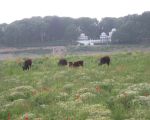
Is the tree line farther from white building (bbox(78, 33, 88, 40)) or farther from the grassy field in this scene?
the grassy field

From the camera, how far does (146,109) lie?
1143 cm

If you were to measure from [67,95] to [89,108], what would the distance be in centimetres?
292

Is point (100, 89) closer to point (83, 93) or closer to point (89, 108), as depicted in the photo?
point (83, 93)

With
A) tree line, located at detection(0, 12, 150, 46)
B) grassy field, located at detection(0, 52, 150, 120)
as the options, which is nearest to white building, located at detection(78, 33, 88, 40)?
tree line, located at detection(0, 12, 150, 46)

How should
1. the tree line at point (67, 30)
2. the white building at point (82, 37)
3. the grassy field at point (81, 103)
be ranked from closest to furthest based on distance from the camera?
the grassy field at point (81, 103)
the tree line at point (67, 30)
the white building at point (82, 37)

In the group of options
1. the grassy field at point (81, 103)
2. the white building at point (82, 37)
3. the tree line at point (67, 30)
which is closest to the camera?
the grassy field at point (81, 103)

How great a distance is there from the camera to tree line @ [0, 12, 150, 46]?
73.0 metres

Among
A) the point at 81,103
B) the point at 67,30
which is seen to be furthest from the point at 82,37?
the point at 81,103

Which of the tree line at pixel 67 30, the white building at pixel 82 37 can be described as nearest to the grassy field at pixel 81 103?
the tree line at pixel 67 30

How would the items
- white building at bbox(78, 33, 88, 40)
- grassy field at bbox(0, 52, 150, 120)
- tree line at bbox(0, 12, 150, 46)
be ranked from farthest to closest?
1. white building at bbox(78, 33, 88, 40)
2. tree line at bbox(0, 12, 150, 46)
3. grassy field at bbox(0, 52, 150, 120)

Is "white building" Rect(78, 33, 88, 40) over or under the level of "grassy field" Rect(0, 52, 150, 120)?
under

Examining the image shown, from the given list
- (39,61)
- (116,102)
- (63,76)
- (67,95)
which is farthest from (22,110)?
(39,61)

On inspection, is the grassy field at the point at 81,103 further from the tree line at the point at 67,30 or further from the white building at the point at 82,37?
the white building at the point at 82,37

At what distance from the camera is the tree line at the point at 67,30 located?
73000 mm
